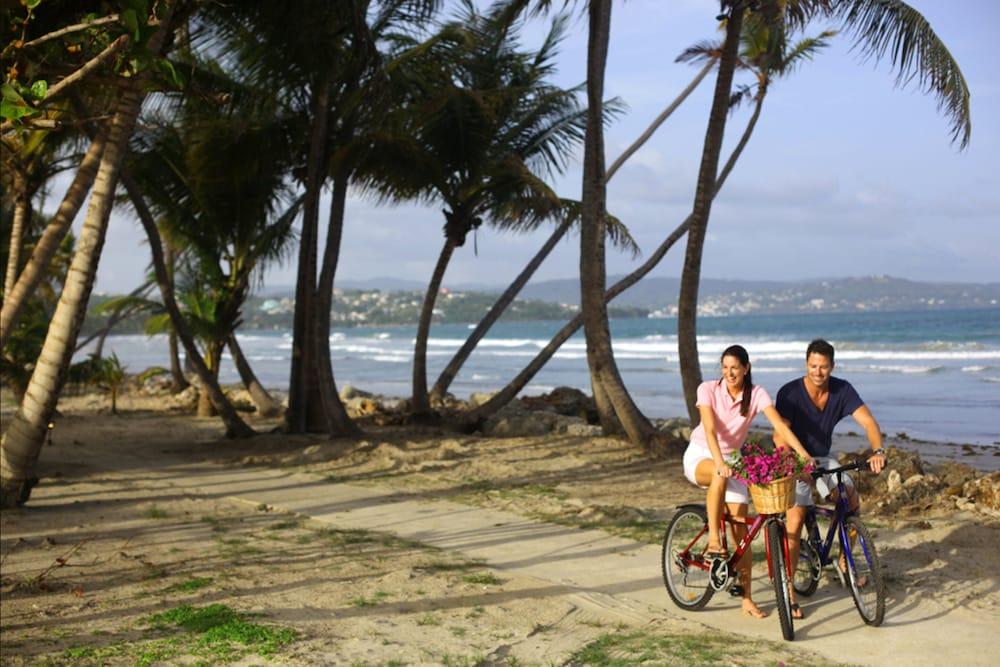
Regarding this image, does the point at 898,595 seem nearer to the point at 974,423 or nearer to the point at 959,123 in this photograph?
the point at 959,123

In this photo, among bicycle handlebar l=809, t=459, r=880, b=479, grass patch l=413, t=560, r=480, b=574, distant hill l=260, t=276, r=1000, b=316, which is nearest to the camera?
bicycle handlebar l=809, t=459, r=880, b=479

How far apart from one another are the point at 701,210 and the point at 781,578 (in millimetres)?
6956

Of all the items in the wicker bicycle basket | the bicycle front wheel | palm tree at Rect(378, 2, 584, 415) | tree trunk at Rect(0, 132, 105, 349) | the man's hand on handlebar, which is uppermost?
palm tree at Rect(378, 2, 584, 415)

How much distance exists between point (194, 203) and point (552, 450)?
280 inches

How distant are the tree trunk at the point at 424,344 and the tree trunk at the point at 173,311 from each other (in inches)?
101

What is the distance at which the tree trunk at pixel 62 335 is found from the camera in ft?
28.4

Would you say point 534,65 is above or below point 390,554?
above

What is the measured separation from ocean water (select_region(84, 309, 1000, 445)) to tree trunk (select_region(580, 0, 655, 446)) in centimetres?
619

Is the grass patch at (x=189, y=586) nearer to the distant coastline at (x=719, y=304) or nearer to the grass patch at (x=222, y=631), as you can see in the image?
the grass patch at (x=222, y=631)

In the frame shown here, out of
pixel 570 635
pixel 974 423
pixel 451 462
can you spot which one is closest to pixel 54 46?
pixel 570 635

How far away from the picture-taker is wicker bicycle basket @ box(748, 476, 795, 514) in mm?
5074

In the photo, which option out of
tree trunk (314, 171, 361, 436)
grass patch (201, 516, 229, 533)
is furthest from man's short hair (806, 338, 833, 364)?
tree trunk (314, 171, 361, 436)

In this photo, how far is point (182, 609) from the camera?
230 inches

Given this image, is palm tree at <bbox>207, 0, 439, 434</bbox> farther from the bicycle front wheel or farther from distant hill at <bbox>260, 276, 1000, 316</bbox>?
distant hill at <bbox>260, 276, 1000, 316</bbox>
